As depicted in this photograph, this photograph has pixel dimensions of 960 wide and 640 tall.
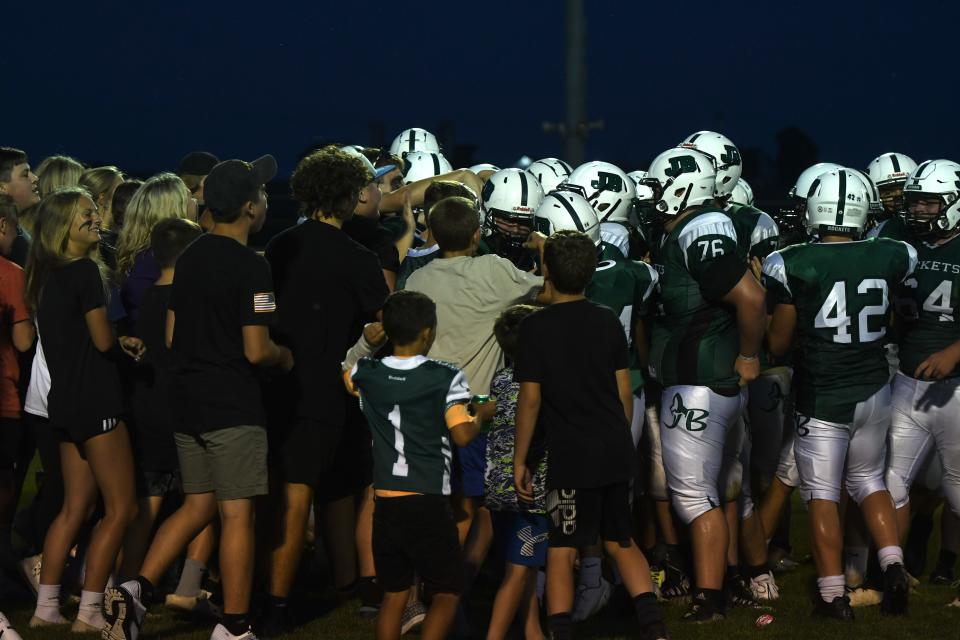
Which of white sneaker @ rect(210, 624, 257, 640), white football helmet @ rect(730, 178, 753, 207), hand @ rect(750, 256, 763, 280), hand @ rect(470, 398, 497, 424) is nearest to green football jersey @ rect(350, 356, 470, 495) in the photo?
hand @ rect(470, 398, 497, 424)

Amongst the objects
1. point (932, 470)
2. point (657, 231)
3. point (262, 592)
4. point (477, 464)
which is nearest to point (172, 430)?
point (262, 592)

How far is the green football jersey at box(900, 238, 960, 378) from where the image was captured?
6684mm

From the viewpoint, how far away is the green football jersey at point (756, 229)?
303 inches

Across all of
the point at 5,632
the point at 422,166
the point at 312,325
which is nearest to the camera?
the point at 5,632

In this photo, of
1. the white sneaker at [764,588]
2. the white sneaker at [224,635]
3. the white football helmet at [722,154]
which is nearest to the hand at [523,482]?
the white sneaker at [224,635]

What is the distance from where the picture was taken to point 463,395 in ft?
16.4

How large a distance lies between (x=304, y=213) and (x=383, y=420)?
54.4 inches

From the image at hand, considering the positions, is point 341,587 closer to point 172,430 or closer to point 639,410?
point 172,430

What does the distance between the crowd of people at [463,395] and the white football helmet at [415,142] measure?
2.21 metres

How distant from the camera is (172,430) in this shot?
606 cm

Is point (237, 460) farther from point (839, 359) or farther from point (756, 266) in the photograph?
point (756, 266)

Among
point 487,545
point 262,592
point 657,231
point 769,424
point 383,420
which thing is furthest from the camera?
Answer: point 769,424

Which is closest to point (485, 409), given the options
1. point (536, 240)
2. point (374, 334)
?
point (374, 334)

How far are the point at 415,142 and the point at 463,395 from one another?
16.1 ft
